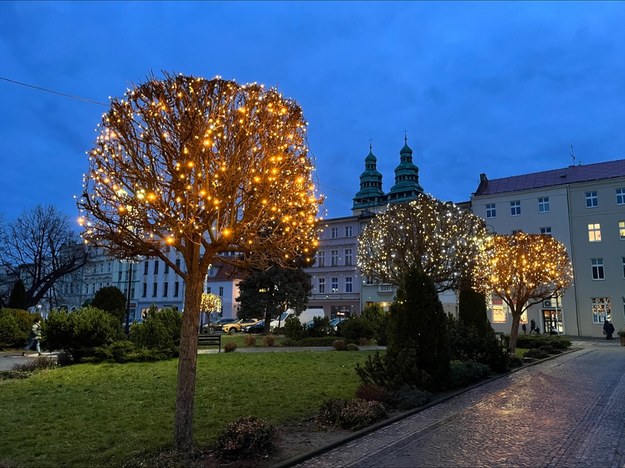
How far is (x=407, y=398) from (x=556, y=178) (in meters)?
46.0

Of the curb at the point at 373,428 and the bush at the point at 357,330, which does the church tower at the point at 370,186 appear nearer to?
the bush at the point at 357,330

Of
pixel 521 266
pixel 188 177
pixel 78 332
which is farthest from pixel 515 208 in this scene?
pixel 188 177

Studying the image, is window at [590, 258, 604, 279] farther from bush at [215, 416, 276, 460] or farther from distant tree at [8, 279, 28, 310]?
distant tree at [8, 279, 28, 310]

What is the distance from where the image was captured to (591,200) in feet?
147

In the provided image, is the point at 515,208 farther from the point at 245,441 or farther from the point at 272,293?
the point at 245,441

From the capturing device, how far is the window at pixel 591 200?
4450 cm

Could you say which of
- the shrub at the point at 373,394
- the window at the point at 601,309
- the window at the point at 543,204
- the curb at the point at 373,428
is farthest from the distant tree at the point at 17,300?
the window at the point at 601,309

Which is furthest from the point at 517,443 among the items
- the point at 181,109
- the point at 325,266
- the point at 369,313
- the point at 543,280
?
the point at 325,266

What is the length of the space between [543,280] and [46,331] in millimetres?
19881

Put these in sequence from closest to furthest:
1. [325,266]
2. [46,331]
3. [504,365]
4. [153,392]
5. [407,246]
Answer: [153,392] < [504,365] < [46,331] < [407,246] < [325,266]

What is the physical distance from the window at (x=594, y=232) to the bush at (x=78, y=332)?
42734 millimetres

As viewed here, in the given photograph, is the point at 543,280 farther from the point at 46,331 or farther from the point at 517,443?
the point at 46,331

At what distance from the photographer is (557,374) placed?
15.7 metres

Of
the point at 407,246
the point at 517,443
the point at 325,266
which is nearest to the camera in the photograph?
the point at 517,443
